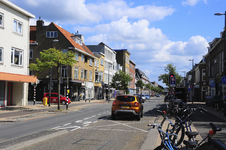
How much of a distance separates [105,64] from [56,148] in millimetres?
60583

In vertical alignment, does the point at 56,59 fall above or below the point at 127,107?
above

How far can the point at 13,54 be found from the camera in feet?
90.6

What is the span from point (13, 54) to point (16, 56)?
735 millimetres

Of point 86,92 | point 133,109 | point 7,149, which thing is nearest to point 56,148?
point 7,149

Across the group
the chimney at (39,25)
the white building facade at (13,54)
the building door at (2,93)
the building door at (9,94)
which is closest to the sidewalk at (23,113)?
the building door at (2,93)

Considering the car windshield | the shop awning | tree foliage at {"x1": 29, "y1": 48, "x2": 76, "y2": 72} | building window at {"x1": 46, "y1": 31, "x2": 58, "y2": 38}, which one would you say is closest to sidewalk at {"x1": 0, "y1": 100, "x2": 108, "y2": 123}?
the shop awning

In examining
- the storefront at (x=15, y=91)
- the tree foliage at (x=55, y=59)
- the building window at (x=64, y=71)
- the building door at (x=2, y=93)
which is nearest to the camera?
the tree foliage at (x=55, y=59)

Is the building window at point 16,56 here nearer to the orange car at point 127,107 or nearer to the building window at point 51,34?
the orange car at point 127,107

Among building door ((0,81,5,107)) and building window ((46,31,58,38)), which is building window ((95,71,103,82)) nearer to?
building window ((46,31,58,38))

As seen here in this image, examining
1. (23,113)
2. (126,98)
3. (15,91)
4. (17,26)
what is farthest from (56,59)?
(126,98)

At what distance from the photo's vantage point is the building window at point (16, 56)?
27556 mm

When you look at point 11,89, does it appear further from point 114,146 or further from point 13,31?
point 114,146

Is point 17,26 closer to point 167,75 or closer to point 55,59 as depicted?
point 55,59

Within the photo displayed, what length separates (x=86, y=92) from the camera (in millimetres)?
53844
